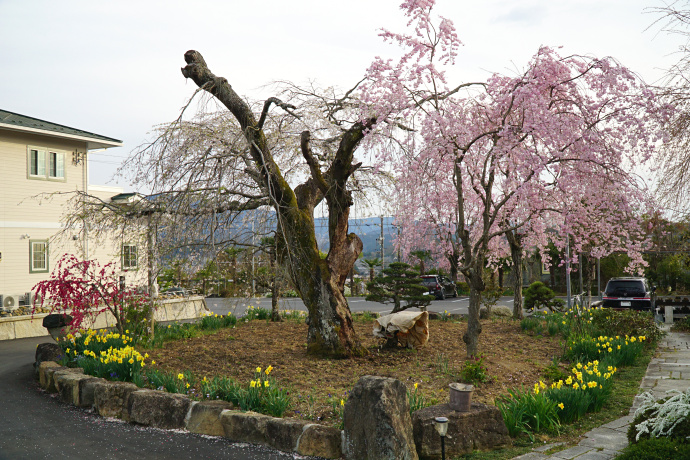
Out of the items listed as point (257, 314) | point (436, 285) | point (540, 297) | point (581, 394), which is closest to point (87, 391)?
point (581, 394)

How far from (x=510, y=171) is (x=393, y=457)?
4.93 m

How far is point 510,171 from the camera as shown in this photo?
8.08 m

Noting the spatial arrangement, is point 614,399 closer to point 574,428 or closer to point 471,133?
point 574,428

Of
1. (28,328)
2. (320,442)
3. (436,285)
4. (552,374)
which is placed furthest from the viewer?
(436,285)

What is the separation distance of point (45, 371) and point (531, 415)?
24.6ft

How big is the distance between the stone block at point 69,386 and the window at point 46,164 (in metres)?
12.8

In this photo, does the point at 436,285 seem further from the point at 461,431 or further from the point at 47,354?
the point at 461,431

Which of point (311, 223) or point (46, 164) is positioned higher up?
point (46, 164)

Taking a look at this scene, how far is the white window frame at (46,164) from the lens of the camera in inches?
714

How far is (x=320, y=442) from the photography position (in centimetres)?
530

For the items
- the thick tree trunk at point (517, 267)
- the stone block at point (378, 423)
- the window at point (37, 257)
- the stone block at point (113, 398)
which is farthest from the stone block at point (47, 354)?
the thick tree trunk at point (517, 267)

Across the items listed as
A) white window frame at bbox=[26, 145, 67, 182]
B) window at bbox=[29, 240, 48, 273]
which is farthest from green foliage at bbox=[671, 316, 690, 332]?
white window frame at bbox=[26, 145, 67, 182]

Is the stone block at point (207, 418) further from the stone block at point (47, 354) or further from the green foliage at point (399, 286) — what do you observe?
the green foliage at point (399, 286)

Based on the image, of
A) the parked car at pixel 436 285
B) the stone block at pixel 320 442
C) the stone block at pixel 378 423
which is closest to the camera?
the stone block at pixel 378 423
